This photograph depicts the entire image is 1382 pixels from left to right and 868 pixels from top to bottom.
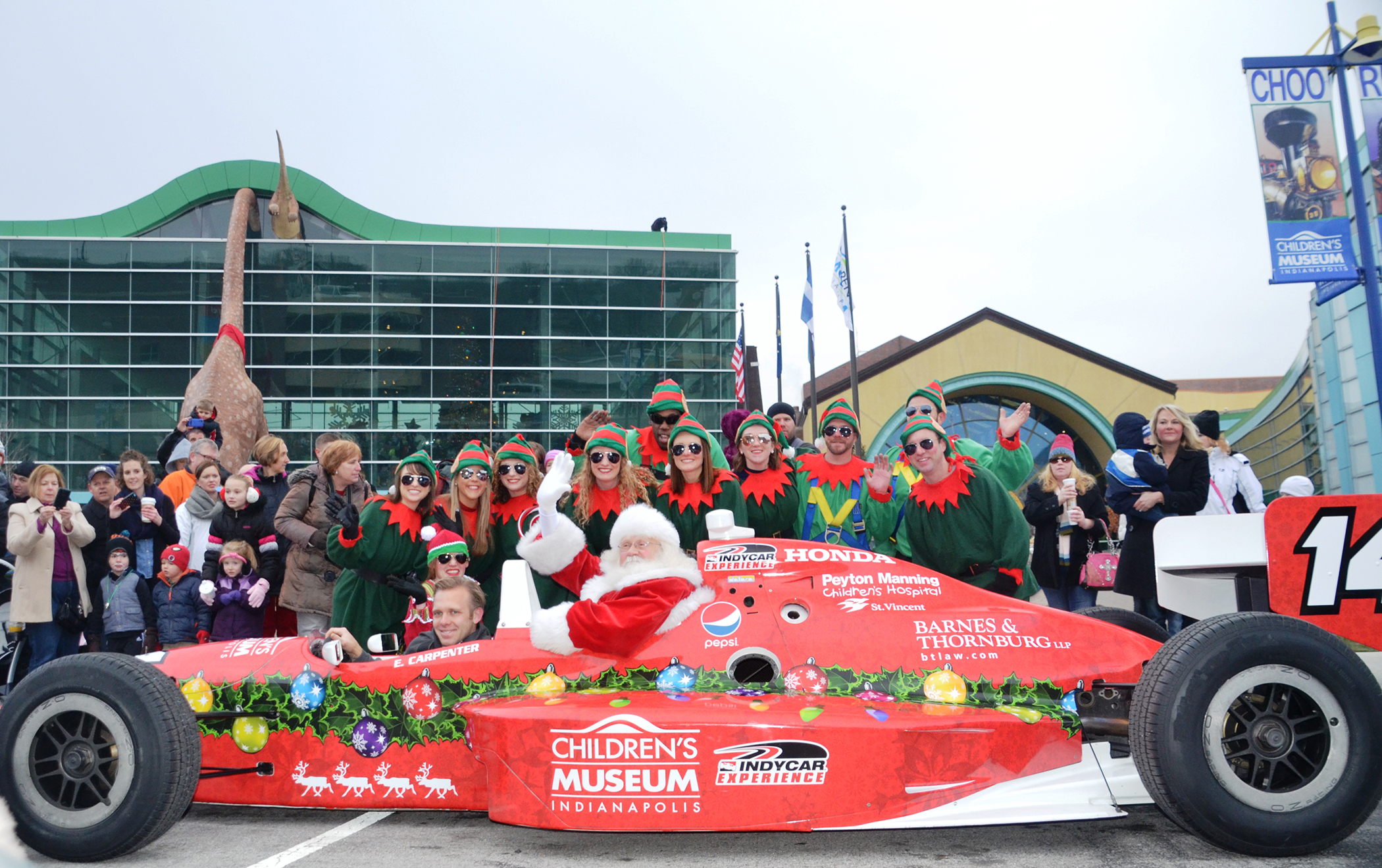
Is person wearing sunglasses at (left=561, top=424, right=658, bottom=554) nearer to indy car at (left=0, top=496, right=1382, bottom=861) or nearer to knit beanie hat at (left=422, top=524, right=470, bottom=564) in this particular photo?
knit beanie hat at (left=422, top=524, right=470, bottom=564)

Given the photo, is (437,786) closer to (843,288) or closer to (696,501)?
(696,501)

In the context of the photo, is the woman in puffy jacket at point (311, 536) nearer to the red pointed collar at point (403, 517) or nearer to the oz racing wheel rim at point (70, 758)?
the red pointed collar at point (403, 517)

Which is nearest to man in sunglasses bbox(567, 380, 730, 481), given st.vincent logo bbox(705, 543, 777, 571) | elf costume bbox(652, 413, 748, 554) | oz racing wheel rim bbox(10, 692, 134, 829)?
elf costume bbox(652, 413, 748, 554)

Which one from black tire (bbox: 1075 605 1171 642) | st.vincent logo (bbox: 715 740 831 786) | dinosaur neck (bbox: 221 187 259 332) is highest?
dinosaur neck (bbox: 221 187 259 332)

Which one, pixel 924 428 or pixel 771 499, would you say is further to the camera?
pixel 771 499

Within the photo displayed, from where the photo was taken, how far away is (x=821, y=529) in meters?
5.72

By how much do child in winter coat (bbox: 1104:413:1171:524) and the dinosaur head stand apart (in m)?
24.8

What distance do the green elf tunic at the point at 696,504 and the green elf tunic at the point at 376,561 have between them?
54.2 inches

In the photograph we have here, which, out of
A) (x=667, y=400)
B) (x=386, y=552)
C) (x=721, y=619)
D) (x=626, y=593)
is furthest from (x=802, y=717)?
(x=667, y=400)

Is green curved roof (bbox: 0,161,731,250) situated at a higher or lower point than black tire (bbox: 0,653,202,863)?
higher

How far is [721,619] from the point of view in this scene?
157 inches

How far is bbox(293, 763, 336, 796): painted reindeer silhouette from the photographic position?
3930 millimetres

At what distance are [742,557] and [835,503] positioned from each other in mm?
1798

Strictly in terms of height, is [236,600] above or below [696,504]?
below
